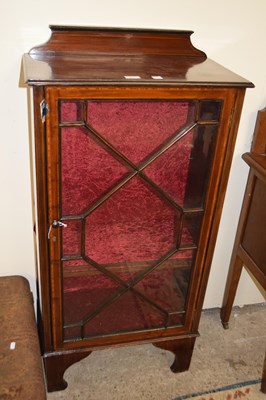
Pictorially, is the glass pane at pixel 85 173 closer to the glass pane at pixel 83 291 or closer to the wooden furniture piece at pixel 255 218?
the glass pane at pixel 83 291

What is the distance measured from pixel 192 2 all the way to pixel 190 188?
0.60 metres

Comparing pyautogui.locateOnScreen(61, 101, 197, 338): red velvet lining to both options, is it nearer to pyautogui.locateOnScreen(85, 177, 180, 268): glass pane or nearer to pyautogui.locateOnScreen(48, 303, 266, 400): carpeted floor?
pyautogui.locateOnScreen(85, 177, 180, 268): glass pane

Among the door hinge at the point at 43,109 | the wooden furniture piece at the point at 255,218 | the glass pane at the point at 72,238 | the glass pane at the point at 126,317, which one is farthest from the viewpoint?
the wooden furniture piece at the point at 255,218

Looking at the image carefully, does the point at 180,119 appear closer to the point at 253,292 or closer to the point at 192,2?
the point at 192,2

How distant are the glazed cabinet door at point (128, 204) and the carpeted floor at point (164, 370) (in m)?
0.25

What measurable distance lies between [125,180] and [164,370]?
3.00 feet

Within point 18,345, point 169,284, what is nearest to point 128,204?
point 169,284

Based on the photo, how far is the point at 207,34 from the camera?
1.39m

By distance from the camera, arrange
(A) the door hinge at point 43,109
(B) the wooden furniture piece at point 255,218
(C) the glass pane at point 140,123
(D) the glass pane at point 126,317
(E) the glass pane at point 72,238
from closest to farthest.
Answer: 1. (A) the door hinge at point 43,109
2. (C) the glass pane at point 140,123
3. (E) the glass pane at point 72,238
4. (D) the glass pane at point 126,317
5. (B) the wooden furniture piece at point 255,218

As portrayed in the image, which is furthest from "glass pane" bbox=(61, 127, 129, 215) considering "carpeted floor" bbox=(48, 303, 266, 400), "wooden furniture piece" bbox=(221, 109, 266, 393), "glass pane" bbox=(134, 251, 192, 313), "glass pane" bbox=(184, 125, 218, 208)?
"carpeted floor" bbox=(48, 303, 266, 400)

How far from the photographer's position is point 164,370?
1688 mm

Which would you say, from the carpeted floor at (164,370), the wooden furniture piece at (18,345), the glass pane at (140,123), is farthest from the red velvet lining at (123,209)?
the carpeted floor at (164,370)

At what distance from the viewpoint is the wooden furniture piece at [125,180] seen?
3.53 ft

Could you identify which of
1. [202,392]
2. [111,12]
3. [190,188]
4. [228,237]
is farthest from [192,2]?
[202,392]
